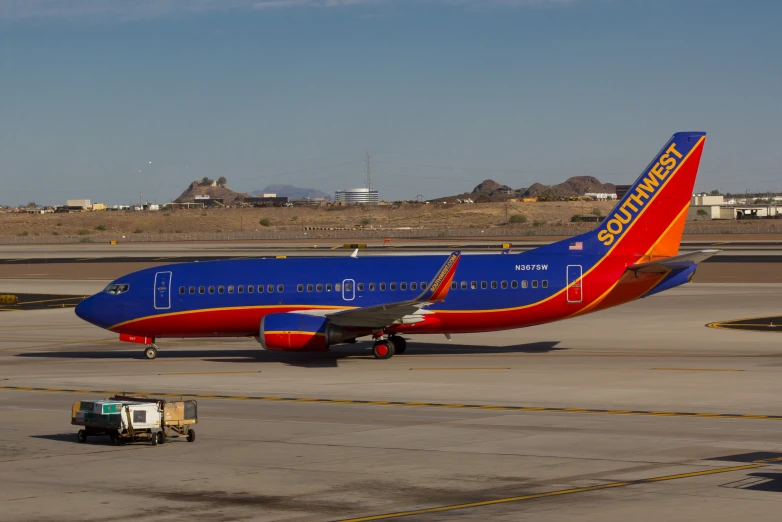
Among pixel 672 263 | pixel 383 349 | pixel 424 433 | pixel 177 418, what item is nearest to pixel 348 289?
pixel 383 349

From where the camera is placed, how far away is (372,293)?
43.6m

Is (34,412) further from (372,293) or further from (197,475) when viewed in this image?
(372,293)

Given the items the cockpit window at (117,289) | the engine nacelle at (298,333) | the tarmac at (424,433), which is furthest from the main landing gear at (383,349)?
the cockpit window at (117,289)

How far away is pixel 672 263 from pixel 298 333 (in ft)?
50.2

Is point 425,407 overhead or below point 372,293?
below

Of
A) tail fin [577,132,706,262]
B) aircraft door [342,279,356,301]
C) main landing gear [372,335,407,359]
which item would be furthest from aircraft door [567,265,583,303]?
aircraft door [342,279,356,301]

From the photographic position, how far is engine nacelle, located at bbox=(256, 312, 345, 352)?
41.4 metres

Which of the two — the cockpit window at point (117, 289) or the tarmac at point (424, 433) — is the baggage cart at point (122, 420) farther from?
the cockpit window at point (117, 289)

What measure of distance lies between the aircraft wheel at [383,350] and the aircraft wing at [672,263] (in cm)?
1048

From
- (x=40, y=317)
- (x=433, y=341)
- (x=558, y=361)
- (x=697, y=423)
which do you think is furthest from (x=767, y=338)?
(x=40, y=317)

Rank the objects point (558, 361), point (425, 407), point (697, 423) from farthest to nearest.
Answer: point (558, 361) < point (425, 407) < point (697, 423)

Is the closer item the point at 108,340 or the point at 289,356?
the point at 289,356

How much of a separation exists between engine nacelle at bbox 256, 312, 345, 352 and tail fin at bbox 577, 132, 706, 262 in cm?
1149

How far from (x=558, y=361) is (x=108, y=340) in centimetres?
2432
